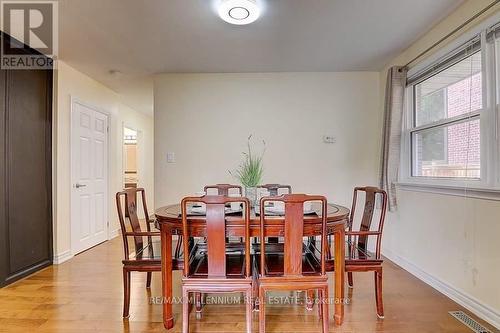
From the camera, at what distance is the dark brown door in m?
2.90

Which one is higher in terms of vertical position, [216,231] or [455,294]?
[216,231]

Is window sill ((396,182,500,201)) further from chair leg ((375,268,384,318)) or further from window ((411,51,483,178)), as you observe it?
chair leg ((375,268,384,318))

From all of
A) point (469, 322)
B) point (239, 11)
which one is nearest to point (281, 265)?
point (469, 322)

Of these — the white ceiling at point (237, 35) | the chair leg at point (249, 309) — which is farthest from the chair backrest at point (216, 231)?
the white ceiling at point (237, 35)

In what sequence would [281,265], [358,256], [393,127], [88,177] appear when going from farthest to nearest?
[88,177] → [393,127] → [358,256] → [281,265]

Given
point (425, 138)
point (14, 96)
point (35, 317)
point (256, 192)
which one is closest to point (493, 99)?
point (425, 138)

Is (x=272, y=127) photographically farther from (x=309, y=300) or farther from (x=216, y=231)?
(x=216, y=231)

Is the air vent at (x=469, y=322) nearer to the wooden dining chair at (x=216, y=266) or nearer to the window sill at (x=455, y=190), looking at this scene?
the window sill at (x=455, y=190)

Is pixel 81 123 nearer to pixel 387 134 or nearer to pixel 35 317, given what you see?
pixel 35 317

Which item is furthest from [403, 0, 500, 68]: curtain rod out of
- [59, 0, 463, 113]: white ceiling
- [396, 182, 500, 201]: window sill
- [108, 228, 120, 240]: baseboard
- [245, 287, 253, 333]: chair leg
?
[108, 228, 120, 240]: baseboard

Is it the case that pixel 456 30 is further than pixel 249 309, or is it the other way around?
pixel 456 30

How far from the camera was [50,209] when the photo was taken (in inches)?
138

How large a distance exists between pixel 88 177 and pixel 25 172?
1.05 m

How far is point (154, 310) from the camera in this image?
2.37 metres
